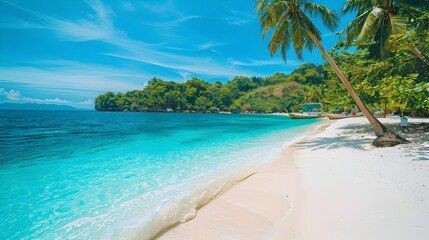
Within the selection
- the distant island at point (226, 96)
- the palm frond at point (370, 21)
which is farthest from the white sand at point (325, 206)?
the distant island at point (226, 96)

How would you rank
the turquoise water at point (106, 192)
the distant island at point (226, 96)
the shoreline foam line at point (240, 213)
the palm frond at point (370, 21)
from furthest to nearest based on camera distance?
the distant island at point (226, 96), the palm frond at point (370, 21), the turquoise water at point (106, 192), the shoreline foam line at point (240, 213)

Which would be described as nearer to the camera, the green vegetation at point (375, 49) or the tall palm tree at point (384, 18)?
the green vegetation at point (375, 49)

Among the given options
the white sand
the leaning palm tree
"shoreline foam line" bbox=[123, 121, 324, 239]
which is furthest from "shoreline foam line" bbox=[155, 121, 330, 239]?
the leaning palm tree

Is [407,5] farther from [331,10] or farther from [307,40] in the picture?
[307,40]

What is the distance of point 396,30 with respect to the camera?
8148 mm

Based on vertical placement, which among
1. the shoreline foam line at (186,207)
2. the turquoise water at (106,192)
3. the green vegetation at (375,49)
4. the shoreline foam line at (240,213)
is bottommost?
the turquoise water at (106,192)

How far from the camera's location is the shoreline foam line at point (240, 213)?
3004 millimetres

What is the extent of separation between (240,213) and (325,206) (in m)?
1.52

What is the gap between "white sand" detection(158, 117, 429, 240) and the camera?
2.75 meters

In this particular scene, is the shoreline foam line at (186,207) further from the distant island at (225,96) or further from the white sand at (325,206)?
the distant island at (225,96)

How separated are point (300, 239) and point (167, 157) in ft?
23.3

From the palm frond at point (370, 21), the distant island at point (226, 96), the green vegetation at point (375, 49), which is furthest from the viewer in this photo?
the distant island at point (226, 96)

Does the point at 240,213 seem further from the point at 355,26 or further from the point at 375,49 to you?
the point at 375,49

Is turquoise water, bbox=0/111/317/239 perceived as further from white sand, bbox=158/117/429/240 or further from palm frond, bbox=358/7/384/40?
palm frond, bbox=358/7/384/40
